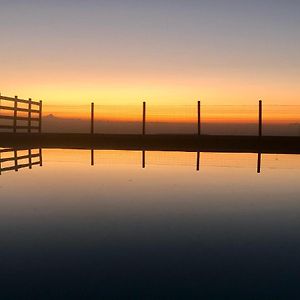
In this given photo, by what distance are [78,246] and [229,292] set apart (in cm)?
109

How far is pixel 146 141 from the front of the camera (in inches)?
649

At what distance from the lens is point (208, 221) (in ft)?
12.8

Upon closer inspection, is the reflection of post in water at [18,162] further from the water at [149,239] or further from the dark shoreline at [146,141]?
the dark shoreline at [146,141]

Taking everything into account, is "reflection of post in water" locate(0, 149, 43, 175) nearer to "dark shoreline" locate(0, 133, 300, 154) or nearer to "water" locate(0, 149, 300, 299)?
"water" locate(0, 149, 300, 299)

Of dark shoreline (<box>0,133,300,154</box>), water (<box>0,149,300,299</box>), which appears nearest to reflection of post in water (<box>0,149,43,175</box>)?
water (<box>0,149,300,299</box>)

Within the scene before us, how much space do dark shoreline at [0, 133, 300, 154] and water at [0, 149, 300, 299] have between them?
8614mm

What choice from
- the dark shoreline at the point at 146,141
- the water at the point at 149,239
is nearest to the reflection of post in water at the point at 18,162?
the water at the point at 149,239

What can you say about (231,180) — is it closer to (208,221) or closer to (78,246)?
(208,221)

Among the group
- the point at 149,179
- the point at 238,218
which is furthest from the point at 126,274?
the point at 149,179

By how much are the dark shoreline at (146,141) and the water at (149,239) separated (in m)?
8.61

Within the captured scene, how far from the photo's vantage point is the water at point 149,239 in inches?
91.5

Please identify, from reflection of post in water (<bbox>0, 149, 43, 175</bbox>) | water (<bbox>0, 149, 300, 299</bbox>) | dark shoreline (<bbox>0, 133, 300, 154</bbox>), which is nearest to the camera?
water (<bbox>0, 149, 300, 299</bbox>)

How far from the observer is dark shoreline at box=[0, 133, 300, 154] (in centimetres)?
1508

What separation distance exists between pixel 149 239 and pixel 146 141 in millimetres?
13288
